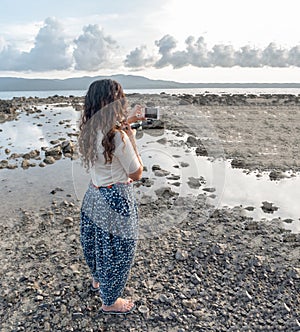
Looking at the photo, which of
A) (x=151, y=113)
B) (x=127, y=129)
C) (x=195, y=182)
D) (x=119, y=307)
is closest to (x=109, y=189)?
(x=127, y=129)

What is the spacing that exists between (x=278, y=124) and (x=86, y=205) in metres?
15.6

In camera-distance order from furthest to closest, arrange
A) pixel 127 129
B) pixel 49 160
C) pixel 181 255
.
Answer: pixel 49 160 < pixel 181 255 < pixel 127 129

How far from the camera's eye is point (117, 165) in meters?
3.44

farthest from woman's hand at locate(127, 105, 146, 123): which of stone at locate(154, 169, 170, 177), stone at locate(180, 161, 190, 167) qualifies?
stone at locate(180, 161, 190, 167)

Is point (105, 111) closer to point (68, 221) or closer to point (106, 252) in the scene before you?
point (106, 252)

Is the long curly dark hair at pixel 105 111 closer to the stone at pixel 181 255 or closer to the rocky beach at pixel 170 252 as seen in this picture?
the rocky beach at pixel 170 252

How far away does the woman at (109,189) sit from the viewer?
325 cm

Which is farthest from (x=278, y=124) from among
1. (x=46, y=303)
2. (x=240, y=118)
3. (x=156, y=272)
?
(x=46, y=303)

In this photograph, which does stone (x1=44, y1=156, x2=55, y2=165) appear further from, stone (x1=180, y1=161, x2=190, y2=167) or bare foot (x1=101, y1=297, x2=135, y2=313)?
bare foot (x1=101, y1=297, x2=135, y2=313)

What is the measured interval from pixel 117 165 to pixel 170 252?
85.7 inches

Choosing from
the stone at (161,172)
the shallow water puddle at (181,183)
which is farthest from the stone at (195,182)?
the stone at (161,172)

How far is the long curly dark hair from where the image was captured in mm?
3238

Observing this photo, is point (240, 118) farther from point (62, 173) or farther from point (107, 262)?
point (107, 262)

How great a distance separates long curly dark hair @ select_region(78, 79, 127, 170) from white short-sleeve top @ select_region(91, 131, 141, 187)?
0.16 ft
